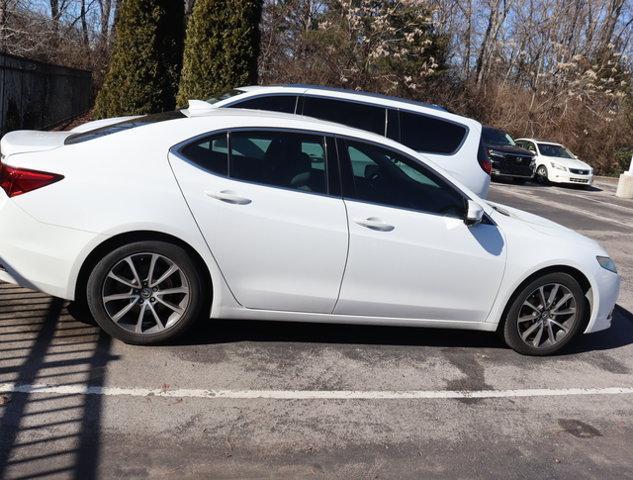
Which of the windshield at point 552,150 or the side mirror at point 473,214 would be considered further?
the windshield at point 552,150

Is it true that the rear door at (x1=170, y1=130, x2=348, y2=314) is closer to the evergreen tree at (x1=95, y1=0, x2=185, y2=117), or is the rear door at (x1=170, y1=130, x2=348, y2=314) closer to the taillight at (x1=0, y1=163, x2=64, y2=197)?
the taillight at (x1=0, y1=163, x2=64, y2=197)

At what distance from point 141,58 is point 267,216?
10.7 m

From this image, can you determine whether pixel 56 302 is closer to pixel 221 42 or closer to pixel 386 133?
pixel 386 133

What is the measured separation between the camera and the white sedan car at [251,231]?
4602mm

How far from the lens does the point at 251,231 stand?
4.74 metres

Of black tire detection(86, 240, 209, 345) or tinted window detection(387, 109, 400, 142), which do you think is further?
tinted window detection(387, 109, 400, 142)

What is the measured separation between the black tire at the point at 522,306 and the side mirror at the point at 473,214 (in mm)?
755

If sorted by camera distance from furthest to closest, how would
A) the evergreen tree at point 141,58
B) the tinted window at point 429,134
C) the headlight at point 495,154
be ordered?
1. the headlight at point 495,154
2. the evergreen tree at point 141,58
3. the tinted window at point 429,134

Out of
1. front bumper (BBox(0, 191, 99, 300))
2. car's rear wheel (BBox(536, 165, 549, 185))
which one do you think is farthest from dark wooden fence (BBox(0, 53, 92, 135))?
car's rear wheel (BBox(536, 165, 549, 185))

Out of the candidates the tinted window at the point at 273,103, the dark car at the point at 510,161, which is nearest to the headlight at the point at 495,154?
the dark car at the point at 510,161

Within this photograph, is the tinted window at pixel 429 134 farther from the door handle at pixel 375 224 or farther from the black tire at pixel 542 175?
the black tire at pixel 542 175

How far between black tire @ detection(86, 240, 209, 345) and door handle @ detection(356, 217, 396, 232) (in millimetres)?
1193

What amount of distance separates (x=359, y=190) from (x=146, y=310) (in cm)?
173

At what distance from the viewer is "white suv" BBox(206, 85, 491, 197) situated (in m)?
8.07
